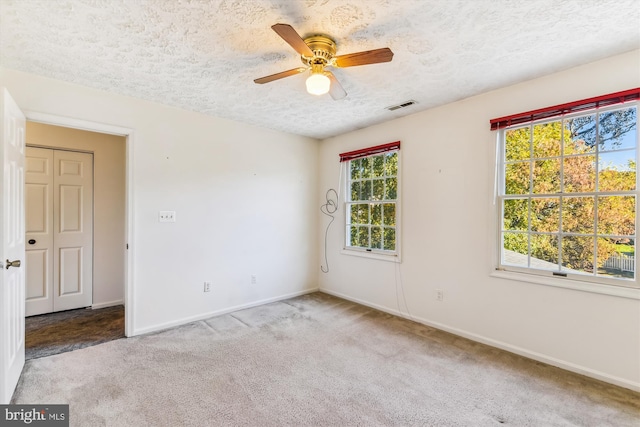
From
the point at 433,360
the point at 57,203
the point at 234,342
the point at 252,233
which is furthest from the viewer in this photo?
the point at 252,233

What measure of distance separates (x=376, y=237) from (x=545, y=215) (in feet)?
6.16

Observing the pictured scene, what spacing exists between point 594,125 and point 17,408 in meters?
4.63

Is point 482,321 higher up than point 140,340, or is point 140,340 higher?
A: point 482,321

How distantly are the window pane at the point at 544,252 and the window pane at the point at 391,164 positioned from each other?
1647 millimetres

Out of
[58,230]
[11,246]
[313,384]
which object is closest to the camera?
[11,246]

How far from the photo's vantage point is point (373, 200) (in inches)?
156

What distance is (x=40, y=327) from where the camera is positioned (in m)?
3.18

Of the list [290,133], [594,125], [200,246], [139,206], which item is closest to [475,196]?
[594,125]

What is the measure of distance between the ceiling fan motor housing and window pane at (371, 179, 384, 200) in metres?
2.10

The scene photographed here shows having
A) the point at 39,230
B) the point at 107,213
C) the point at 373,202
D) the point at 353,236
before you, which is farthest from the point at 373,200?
the point at 39,230

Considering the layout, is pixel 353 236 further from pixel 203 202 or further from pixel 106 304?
pixel 106 304

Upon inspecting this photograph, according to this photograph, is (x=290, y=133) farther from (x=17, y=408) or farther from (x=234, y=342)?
(x=17, y=408)

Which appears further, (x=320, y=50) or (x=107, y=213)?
(x=107, y=213)

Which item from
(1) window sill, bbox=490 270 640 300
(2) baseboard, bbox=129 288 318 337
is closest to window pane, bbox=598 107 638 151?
(1) window sill, bbox=490 270 640 300
